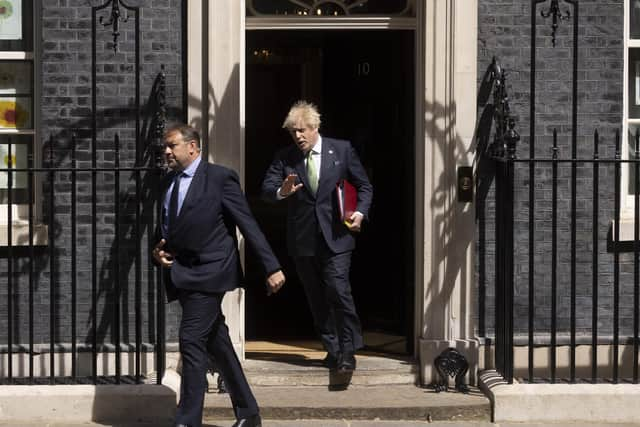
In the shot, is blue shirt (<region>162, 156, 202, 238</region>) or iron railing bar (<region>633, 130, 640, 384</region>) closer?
blue shirt (<region>162, 156, 202, 238</region>)

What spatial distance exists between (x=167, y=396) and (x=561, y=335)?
2.60m

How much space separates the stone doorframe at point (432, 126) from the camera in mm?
8914

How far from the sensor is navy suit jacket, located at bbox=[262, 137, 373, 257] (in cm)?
871

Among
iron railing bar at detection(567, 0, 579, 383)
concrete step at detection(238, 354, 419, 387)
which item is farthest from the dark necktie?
iron railing bar at detection(567, 0, 579, 383)

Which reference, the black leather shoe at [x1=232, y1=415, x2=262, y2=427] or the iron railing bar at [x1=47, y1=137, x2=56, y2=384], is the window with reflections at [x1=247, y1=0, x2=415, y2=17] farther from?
the black leather shoe at [x1=232, y1=415, x2=262, y2=427]

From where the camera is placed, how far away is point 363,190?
28.8 feet

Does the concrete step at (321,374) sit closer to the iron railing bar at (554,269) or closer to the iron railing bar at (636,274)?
the iron railing bar at (554,269)

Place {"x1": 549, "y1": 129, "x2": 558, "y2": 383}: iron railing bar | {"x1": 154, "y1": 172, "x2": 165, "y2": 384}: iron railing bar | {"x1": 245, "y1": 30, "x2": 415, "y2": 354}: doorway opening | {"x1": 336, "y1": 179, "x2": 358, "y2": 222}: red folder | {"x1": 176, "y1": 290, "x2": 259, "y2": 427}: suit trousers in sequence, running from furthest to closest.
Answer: {"x1": 245, "y1": 30, "x2": 415, "y2": 354}: doorway opening < {"x1": 336, "y1": 179, "x2": 358, "y2": 222}: red folder < {"x1": 549, "y1": 129, "x2": 558, "y2": 383}: iron railing bar < {"x1": 154, "y1": 172, "x2": 165, "y2": 384}: iron railing bar < {"x1": 176, "y1": 290, "x2": 259, "y2": 427}: suit trousers

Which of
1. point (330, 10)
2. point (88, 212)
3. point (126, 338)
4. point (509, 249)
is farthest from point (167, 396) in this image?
point (330, 10)

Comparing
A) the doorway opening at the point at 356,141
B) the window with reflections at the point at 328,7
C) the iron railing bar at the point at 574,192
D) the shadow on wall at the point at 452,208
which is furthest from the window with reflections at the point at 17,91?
the iron railing bar at the point at 574,192

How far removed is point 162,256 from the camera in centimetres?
762

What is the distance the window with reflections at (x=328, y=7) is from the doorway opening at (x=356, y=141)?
0.18 meters

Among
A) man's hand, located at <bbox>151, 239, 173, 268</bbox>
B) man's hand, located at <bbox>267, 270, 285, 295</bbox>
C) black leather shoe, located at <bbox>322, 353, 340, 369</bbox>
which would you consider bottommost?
black leather shoe, located at <bbox>322, 353, 340, 369</bbox>

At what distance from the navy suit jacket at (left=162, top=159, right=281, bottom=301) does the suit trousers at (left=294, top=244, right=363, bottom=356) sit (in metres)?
1.16
